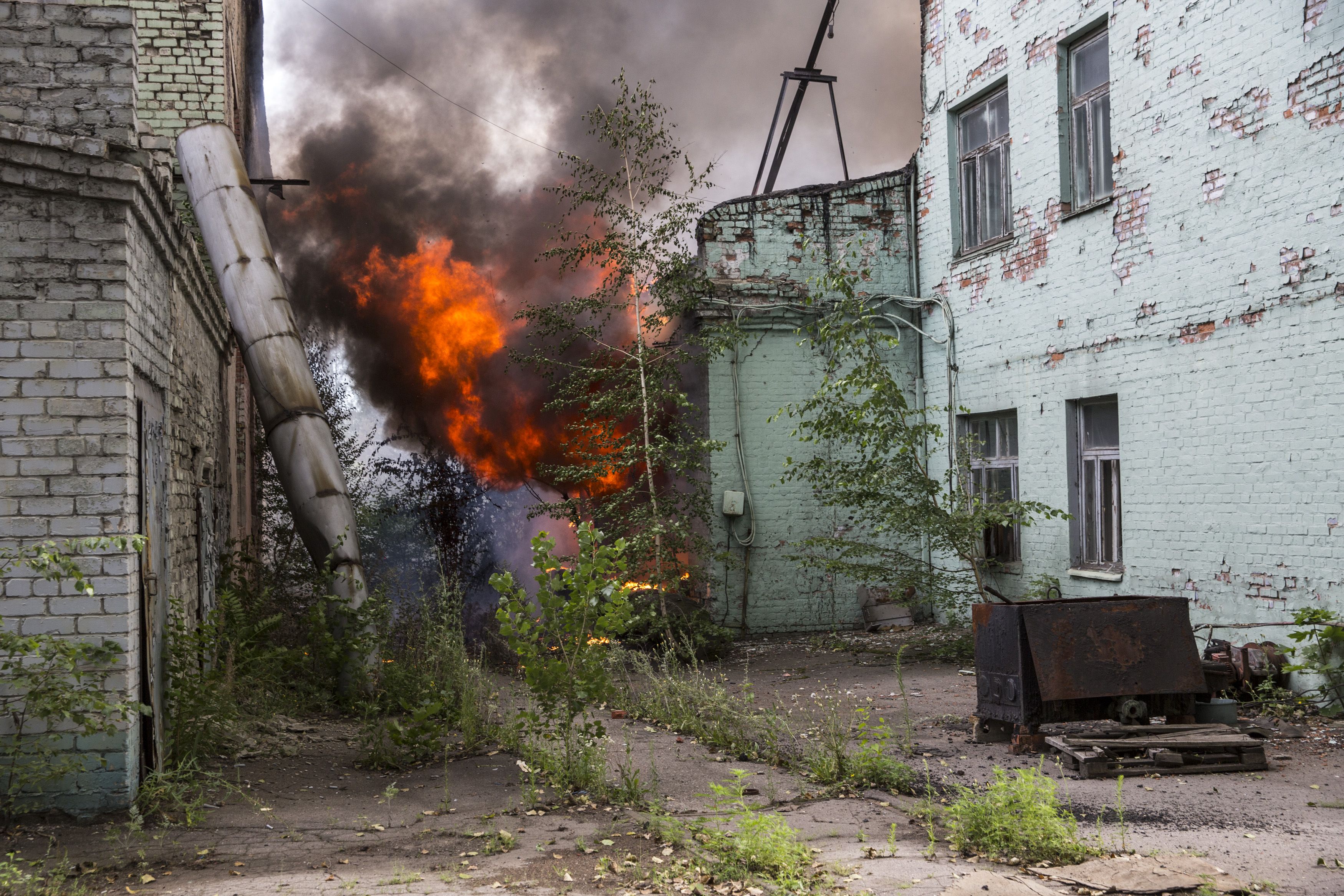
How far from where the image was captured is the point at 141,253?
5.58m

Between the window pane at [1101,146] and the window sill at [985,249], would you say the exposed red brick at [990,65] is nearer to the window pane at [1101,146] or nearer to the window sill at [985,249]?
the window pane at [1101,146]

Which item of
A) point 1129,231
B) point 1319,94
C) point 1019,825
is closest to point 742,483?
point 1129,231

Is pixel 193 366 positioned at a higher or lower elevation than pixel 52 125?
lower

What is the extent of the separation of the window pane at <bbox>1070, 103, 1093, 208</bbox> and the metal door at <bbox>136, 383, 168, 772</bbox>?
8446mm

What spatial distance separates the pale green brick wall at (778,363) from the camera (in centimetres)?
1259

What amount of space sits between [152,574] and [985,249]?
917 cm

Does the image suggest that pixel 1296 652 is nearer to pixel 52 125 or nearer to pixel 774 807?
pixel 774 807

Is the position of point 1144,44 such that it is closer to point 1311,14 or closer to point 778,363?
point 1311,14

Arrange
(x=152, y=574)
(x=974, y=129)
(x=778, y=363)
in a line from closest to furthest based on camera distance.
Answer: (x=152, y=574) < (x=974, y=129) < (x=778, y=363)

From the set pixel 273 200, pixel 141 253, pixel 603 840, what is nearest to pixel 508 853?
pixel 603 840

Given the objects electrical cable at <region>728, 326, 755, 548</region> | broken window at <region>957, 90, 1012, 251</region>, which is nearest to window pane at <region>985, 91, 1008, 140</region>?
broken window at <region>957, 90, 1012, 251</region>

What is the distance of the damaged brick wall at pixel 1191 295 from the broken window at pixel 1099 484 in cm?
19

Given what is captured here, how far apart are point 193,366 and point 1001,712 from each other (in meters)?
6.41

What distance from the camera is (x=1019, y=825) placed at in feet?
13.9
